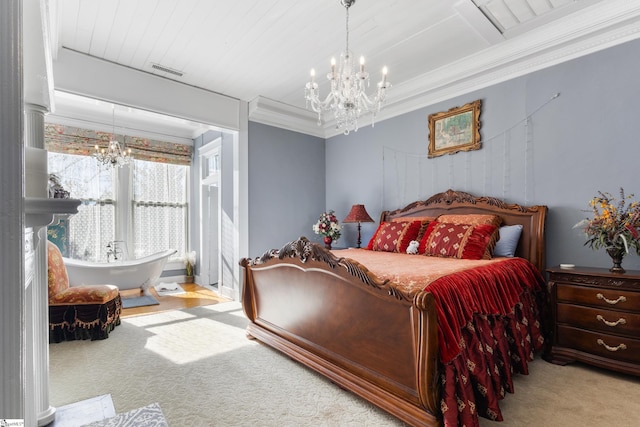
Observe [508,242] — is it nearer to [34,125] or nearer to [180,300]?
[34,125]

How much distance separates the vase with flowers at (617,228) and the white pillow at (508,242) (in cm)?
50

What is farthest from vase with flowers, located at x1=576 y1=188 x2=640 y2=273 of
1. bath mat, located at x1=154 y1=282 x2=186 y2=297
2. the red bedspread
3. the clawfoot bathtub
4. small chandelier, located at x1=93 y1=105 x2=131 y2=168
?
small chandelier, located at x1=93 y1=105 x2=131 y2=168

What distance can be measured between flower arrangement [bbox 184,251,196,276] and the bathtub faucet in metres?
1.11

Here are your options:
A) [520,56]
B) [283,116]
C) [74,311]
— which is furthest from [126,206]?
[520,56]

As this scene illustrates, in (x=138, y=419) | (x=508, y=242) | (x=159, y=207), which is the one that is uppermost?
(x=159, y=207)

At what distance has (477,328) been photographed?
1.89 meters

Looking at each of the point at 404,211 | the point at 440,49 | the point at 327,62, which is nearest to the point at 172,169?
the point at 327,62

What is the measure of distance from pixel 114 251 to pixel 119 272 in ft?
3.30

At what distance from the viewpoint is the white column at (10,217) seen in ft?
1.87

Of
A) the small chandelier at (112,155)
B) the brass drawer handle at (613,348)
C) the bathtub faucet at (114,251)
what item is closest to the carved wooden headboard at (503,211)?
the brass drawer handle at (613,348)

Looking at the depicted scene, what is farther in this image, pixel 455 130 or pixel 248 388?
pixel 455 130

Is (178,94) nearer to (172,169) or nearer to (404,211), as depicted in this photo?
(172,169)

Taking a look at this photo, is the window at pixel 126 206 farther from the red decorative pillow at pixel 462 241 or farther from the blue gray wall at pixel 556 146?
the red decorative pillow at pixel 462 241

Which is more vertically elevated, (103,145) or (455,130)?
(103,145)
